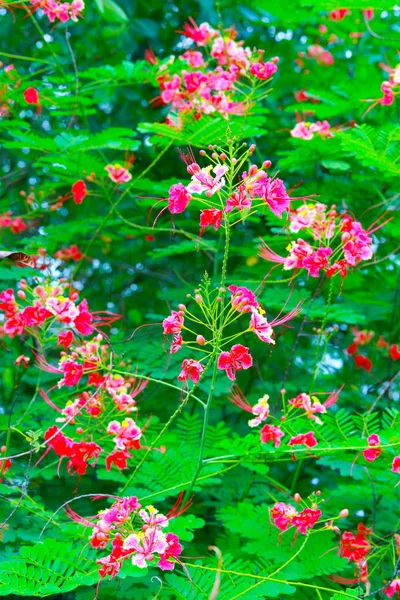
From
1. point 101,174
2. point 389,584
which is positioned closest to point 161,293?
point 101,174

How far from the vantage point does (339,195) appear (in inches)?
137

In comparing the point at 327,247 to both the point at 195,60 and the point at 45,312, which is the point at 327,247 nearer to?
the point at 45,312

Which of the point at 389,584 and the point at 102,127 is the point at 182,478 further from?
the point at 102,127

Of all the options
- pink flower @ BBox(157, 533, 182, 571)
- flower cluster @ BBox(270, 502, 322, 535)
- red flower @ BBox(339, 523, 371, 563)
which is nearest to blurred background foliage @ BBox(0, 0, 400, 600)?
red flower @ BBox(339, 523, 371, 563)

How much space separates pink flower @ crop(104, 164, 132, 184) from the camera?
314 cm

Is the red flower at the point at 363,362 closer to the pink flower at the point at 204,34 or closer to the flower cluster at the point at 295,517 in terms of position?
the flower cluster at the point at 295,517

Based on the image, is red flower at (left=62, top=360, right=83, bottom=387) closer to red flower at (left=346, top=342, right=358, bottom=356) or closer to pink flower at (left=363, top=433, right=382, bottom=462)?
pink flower at (left=363, top=433, right=382, bottom=462)

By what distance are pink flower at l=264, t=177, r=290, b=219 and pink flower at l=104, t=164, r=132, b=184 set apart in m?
1.36

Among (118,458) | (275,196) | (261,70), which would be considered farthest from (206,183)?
(261,70)

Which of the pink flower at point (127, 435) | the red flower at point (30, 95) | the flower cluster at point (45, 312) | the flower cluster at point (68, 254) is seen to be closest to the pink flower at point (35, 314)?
the flower cluster at point (45, 312)

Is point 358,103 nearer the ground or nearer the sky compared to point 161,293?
nearer the sky

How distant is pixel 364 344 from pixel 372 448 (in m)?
1.63

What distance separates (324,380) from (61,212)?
81.8 inches

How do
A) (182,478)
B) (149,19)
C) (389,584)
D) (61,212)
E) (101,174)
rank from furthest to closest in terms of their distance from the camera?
(61,212)
(149,19)
(101,174)
(182,478)
(389,584)
